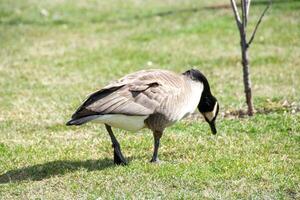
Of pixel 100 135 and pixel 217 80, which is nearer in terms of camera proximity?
pixel 100 135

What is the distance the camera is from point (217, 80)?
1316 centimetres

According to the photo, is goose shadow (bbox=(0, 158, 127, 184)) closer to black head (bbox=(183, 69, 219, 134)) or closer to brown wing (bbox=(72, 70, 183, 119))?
brown wing (bbox=(72, 70, 183, 119))

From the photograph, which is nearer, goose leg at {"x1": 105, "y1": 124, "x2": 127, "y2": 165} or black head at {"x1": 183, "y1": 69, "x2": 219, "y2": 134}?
goose leg at {"x1": 105, "y1": 124, "x2": 127, "y2": 165}

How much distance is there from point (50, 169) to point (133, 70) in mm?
6583

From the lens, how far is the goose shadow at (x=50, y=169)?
24.1 feet

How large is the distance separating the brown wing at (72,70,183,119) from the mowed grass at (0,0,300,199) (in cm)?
73

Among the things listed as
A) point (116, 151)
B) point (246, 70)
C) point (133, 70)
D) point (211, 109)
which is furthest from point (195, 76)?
point (133, 70)

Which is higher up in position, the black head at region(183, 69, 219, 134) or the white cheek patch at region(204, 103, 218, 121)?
the black head at region(183, 69, 219, 134)

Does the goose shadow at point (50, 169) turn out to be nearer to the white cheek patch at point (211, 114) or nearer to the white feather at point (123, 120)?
the white feather at point (123, 120)

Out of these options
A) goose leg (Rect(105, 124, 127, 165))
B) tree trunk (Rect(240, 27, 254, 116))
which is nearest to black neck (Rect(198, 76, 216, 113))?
goose leg (Rect(105, 124, 127, 165))

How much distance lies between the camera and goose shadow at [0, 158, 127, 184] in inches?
289

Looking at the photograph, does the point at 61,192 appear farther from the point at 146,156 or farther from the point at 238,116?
the point at 238,116

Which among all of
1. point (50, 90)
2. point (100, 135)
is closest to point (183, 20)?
point (50, 90)

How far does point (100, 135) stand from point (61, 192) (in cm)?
248
